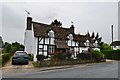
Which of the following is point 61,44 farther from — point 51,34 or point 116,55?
point 116,55

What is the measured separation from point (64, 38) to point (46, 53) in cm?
672

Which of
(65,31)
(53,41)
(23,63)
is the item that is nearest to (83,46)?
(65,31)

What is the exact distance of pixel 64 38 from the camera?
44.5m

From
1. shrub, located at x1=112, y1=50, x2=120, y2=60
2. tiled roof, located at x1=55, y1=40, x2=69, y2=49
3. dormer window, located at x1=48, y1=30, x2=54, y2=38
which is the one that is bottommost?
shrub, located at x1=112, y1=50, x2=120, y2=60

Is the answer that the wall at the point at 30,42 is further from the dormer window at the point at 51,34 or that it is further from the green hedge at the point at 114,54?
the green hedge at the point at 114,54

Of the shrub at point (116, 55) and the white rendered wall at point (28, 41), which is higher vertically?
the white rendered wall at point (28, 41)

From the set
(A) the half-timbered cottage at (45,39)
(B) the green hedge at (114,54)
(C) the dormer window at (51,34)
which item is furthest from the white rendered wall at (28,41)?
(B) the green hedge at (114,54)

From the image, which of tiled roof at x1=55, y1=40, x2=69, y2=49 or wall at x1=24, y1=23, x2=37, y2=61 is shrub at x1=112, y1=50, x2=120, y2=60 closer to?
tiled roof at x1=55, y1=40, x2=69, y2=49

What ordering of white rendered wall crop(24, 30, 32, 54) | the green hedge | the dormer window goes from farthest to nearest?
the green hedge
the dormer window
white rendered wall crop(24, 30, 32, 54)


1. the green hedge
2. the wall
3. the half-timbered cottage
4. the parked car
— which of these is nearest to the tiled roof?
the half-timbered cottage

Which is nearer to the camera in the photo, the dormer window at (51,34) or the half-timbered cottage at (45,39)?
the half-timbered cottage at (45,39)

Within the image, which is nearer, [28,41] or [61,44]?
[28,41]

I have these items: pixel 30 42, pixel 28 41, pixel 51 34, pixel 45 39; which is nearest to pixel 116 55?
pixel 51 34

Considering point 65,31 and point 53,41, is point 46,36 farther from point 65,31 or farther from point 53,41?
point 65,31
